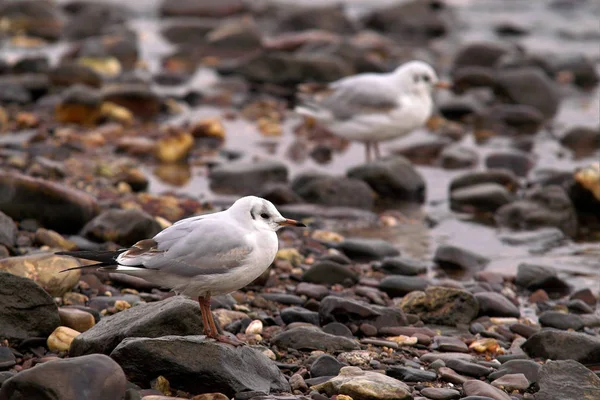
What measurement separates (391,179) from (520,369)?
4.80 meters

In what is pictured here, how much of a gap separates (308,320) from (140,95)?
726cm

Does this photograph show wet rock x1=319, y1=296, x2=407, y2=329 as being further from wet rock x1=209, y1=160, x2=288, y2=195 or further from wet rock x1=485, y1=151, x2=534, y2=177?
wet rock x1=485, y1=151, x2=534, y2=177

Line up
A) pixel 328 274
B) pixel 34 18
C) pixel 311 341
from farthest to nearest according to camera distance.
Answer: pixel 34 18 → pixel 328 274 → pixel 311 341

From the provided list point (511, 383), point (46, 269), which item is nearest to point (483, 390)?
point (511, 383)

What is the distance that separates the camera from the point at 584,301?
7453 mm

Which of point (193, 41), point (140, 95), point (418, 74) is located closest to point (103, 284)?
point (418, 74)

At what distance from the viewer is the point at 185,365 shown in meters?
4.89

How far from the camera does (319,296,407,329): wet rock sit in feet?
20.9

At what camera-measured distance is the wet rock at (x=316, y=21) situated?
65.1 feet

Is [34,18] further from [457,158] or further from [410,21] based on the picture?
[457,158]

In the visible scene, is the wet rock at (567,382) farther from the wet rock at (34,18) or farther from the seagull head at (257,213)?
the wet rock at (34,18)

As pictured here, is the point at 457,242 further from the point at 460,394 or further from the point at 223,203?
the point at 460,394

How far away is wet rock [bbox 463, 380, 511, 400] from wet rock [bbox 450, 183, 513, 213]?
16.2ft

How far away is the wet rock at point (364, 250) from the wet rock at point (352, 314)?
181cm
